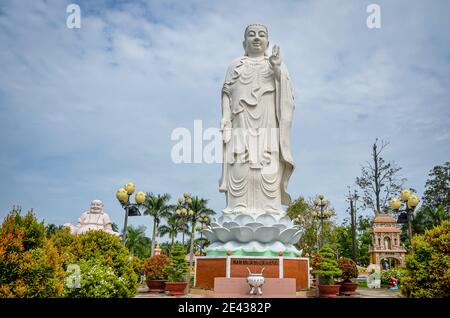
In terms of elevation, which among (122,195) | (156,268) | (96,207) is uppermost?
(96,207)

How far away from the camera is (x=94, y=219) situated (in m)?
17.1

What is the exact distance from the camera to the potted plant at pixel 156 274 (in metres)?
11.0

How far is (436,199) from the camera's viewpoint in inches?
1261

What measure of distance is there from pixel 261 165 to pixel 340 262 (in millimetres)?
3709

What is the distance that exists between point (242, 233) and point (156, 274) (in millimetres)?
3093

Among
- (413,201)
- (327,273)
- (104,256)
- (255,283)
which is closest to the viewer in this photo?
(104,256)

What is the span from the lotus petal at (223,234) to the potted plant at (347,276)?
3469mm

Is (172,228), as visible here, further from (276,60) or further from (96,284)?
(96,284)

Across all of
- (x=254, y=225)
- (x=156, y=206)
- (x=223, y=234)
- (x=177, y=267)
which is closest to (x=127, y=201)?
(x=177, y=267)

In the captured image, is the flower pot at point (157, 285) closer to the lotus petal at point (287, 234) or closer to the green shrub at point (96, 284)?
the lotus petal at point (287, 234)

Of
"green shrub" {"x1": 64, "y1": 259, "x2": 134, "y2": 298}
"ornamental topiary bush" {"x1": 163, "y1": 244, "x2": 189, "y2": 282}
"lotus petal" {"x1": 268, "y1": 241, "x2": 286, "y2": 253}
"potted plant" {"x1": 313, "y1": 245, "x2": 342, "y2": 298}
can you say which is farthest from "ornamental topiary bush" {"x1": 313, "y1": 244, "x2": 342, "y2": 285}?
"green shrub" {"x1": 64, "y1": 259, "x2": 134, "y2": 298}

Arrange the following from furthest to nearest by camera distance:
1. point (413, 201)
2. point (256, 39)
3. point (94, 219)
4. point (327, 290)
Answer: point (94, 219) → point (256, 39) → point (413, 201) → point (327, 290)
